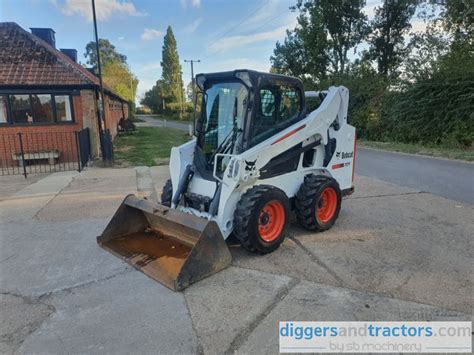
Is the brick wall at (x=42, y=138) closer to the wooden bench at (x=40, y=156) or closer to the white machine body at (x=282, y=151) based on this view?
the wooden bench at (x=40, y=156)

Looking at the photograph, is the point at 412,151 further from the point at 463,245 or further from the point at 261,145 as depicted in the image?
the point at 261,145

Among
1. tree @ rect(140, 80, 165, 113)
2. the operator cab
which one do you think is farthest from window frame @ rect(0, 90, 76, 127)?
tree @ rect(140, 80, 165, 113)

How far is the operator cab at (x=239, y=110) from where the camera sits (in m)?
4.02

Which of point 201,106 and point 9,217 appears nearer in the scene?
point 201,106

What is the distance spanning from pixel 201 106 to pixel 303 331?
3382 mm

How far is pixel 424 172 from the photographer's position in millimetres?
9070

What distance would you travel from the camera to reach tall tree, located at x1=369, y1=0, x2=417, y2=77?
2217 cm

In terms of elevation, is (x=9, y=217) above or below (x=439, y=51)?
below

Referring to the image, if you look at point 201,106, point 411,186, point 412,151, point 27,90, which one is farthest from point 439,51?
point 27,90

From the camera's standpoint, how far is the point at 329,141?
490 centimetres

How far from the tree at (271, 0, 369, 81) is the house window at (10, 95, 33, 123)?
19477mm

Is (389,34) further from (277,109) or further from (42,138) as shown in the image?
(277,109)

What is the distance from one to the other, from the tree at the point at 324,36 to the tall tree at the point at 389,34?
3.02 ft

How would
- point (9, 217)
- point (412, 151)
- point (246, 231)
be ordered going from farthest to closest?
point (412, 151) → point (9, 217) → point (246, 231)
